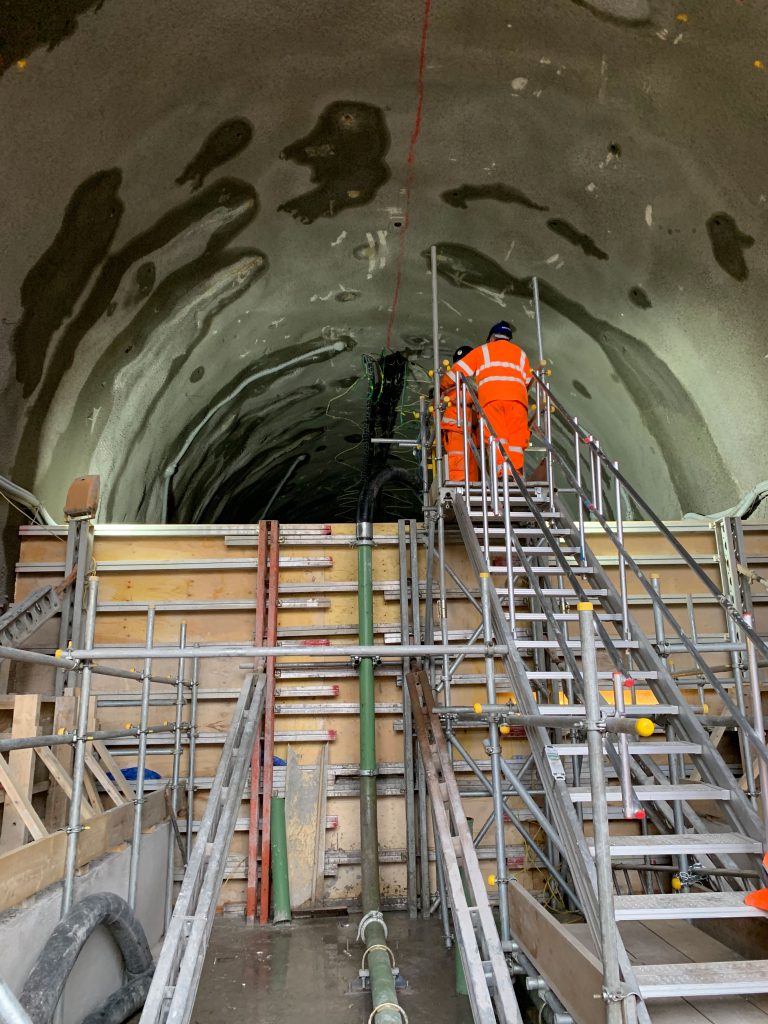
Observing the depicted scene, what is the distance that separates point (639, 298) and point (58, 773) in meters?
6.56

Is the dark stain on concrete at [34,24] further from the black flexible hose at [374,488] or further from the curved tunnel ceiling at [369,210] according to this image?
the black flexible hose at [374,488]

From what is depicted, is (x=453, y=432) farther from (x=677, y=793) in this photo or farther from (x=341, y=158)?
(x=677, y=793)

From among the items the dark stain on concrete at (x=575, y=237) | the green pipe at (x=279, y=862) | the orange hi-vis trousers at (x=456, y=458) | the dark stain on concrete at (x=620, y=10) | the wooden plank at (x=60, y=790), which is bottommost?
the green pipe at (x=279, y=862)

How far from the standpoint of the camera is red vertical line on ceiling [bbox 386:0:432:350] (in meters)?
5.97

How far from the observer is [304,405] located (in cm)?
1165

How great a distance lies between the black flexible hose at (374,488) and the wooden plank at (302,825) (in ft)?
8.41

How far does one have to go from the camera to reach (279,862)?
695cm

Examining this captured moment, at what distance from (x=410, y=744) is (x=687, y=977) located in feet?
13.8

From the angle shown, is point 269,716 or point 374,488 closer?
point 269,716

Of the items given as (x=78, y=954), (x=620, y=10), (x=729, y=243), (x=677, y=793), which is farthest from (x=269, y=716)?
(x=620, y=10)

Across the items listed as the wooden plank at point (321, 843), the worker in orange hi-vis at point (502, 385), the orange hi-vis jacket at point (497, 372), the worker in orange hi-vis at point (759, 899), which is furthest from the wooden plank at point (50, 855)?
the orange hi-vis jacket at point (497, 372)

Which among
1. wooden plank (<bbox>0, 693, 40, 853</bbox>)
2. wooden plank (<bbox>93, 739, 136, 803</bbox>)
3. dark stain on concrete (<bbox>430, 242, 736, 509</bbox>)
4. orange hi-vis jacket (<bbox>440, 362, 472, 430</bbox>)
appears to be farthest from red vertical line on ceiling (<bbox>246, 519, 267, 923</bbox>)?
dark stain on concrete (<bbox>430, 242, 736, 509</bbox>)

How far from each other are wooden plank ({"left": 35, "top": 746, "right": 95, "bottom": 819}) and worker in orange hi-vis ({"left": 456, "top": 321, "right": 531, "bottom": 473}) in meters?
4.21

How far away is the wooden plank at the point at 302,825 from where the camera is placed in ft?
23.0
